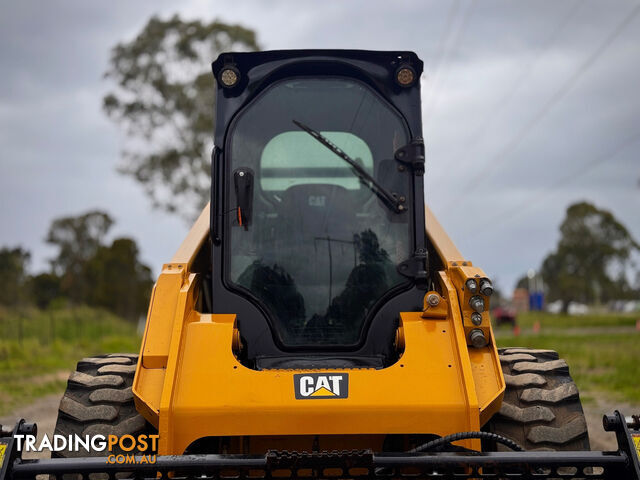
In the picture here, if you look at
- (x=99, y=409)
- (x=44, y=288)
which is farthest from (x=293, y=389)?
(x=44, y=288)

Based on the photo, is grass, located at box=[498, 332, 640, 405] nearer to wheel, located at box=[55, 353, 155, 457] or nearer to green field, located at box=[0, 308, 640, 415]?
green field, located at box=[0, 308, 640, 415]

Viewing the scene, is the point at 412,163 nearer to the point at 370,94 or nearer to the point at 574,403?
the point at 370,94

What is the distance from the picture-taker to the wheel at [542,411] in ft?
12.7

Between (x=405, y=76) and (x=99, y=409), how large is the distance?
2594mm

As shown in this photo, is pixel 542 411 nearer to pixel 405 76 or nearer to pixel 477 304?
pixel 477 304

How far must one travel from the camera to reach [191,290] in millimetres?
4461

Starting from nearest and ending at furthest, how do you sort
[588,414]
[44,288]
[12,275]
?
[588,414], [12,275], [44,288]

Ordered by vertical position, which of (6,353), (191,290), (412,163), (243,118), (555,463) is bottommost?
(555,463)

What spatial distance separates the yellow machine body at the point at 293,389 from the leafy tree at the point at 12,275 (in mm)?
27896

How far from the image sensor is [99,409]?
3.93 m

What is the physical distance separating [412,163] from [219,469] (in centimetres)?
219

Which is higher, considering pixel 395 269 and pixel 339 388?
pixel 395 269

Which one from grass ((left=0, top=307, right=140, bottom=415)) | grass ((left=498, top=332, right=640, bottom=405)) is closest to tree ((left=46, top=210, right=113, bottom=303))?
grass ((left=0, top=307, right=140, bottom=415))

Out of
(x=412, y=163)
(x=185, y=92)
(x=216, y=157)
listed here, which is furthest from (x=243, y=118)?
(x=185, y=92)
